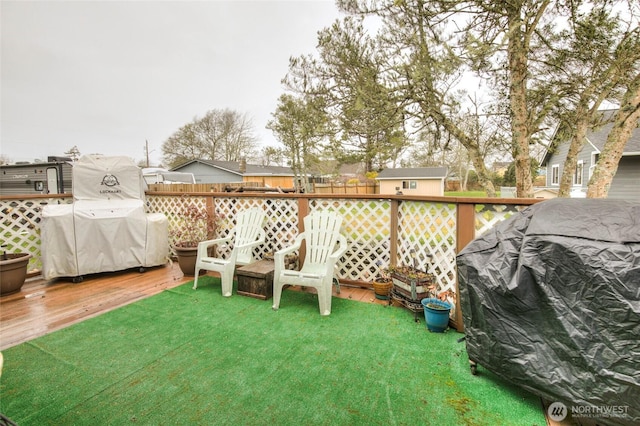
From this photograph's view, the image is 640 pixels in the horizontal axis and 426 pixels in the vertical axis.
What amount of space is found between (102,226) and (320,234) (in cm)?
306

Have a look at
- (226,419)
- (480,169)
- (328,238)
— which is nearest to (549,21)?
(480,169)

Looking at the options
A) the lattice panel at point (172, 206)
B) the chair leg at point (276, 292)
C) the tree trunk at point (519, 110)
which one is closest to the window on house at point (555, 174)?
the tree trunk at point (519, 110)

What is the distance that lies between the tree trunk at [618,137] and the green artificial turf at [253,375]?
4791 mm

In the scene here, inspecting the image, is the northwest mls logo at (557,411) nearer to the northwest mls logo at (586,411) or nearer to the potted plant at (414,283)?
the northwest mls logo at (586,411)

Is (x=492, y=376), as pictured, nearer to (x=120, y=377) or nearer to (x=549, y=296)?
(x=549, y=296)

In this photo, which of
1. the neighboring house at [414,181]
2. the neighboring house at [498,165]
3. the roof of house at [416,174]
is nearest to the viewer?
the neighboring house at [498,165]

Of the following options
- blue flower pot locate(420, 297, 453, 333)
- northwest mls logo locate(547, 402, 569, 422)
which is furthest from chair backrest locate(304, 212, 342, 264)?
northwest mls logo locate(547, 402, 569, 422)

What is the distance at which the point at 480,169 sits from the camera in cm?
611

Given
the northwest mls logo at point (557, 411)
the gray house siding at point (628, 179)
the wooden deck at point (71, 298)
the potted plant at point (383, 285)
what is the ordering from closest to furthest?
the northwest mls logo at point (557, 411) → the wooden deck at point (71, 298) → the potted plant at point (383, 285) → the gray house siding at point (628, 179)

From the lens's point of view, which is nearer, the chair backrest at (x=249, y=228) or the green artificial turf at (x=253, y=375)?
the green artificial turf at (x=253, y=375)

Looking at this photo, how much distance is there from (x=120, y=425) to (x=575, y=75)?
Result: 24.6 ft

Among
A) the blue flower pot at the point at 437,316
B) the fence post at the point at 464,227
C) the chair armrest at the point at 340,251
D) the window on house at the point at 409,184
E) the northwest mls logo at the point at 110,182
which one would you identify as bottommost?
the blue flower pot at the point at 437,316

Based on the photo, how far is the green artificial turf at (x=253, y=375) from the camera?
1619 mm

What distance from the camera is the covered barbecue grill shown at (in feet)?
12.2
